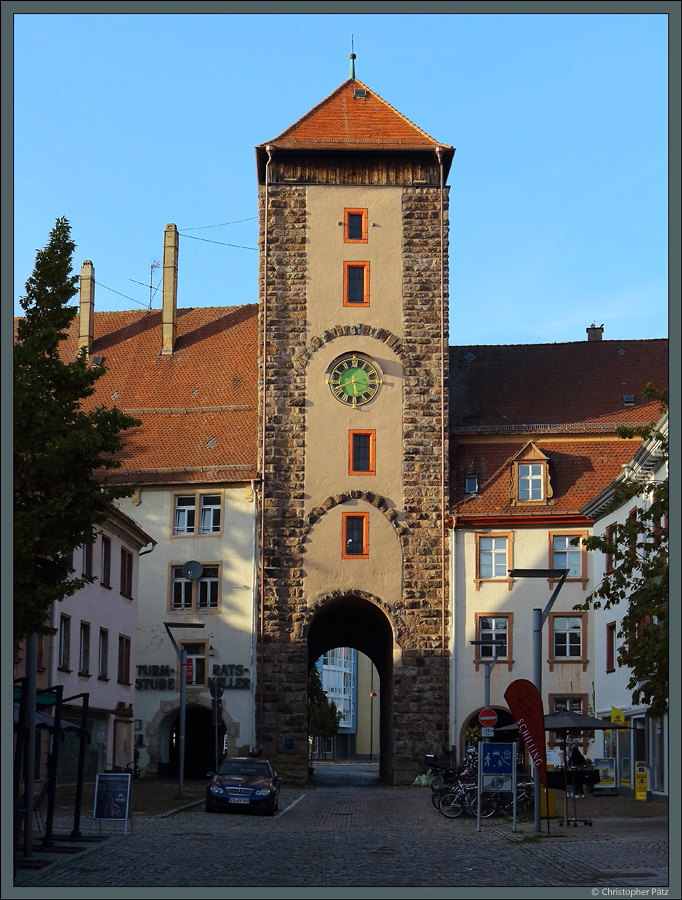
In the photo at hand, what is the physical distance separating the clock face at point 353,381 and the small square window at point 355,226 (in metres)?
4.30

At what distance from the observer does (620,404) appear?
54.1 m

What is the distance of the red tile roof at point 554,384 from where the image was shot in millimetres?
53406

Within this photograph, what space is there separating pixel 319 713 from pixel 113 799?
68.1 meters

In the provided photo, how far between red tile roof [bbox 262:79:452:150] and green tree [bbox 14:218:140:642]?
1308 inches

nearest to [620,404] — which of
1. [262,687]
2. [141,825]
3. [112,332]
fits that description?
[262,687]

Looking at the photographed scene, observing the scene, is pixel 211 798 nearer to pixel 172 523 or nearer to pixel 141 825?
pixel 141 825

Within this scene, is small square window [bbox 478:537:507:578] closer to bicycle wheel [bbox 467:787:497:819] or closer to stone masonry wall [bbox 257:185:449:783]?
stone masonry wall [bbox 257:185:449:783]

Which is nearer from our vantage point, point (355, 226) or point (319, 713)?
point (355, 226)

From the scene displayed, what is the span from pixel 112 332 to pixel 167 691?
18.2m

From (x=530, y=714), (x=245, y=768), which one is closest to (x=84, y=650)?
(x=245, y=768)

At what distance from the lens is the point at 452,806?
30.4 meters

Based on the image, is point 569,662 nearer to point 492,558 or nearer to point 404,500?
point 492,558

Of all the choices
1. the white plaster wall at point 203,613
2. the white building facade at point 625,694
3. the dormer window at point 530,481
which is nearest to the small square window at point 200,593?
the white plaster wall at point 203,613

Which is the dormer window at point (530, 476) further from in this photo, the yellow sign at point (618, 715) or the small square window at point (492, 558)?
the yellow sign at point (618, 715)
